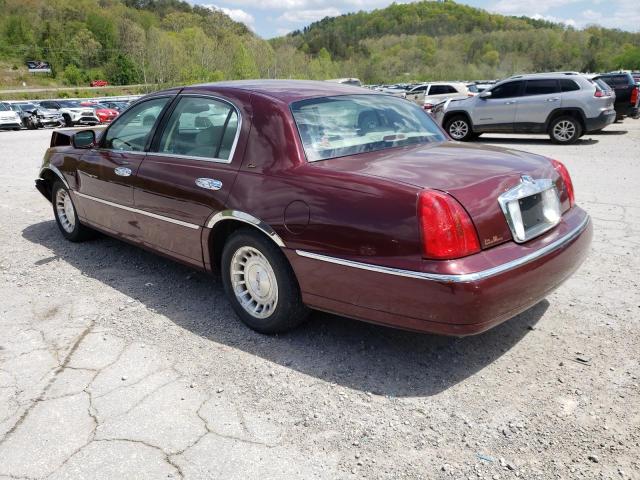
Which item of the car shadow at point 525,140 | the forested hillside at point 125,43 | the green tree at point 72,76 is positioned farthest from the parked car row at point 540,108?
the green tree at point 72,76

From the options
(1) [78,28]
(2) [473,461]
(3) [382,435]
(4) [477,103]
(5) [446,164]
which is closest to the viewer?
(2) [473,461]

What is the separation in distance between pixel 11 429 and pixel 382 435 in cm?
184

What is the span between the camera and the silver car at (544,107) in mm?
13211

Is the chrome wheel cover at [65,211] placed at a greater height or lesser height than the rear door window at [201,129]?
lesser

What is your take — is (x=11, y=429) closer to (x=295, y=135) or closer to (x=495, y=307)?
(x=295, y=135)

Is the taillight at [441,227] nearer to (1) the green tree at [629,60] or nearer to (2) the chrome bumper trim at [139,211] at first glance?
(2) the chrome bumper trim at [139,211]

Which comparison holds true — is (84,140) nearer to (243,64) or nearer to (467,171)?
(467,171)

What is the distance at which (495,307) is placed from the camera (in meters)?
2.76

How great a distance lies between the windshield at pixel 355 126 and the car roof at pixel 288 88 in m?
0.08

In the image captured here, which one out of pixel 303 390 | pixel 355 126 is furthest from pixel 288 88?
pixel 303 390

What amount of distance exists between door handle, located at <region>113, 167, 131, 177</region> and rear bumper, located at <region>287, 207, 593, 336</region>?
1940mm

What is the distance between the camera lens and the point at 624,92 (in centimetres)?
1692

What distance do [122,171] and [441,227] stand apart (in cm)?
291

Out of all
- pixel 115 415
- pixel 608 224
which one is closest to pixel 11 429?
pixel 115 415
